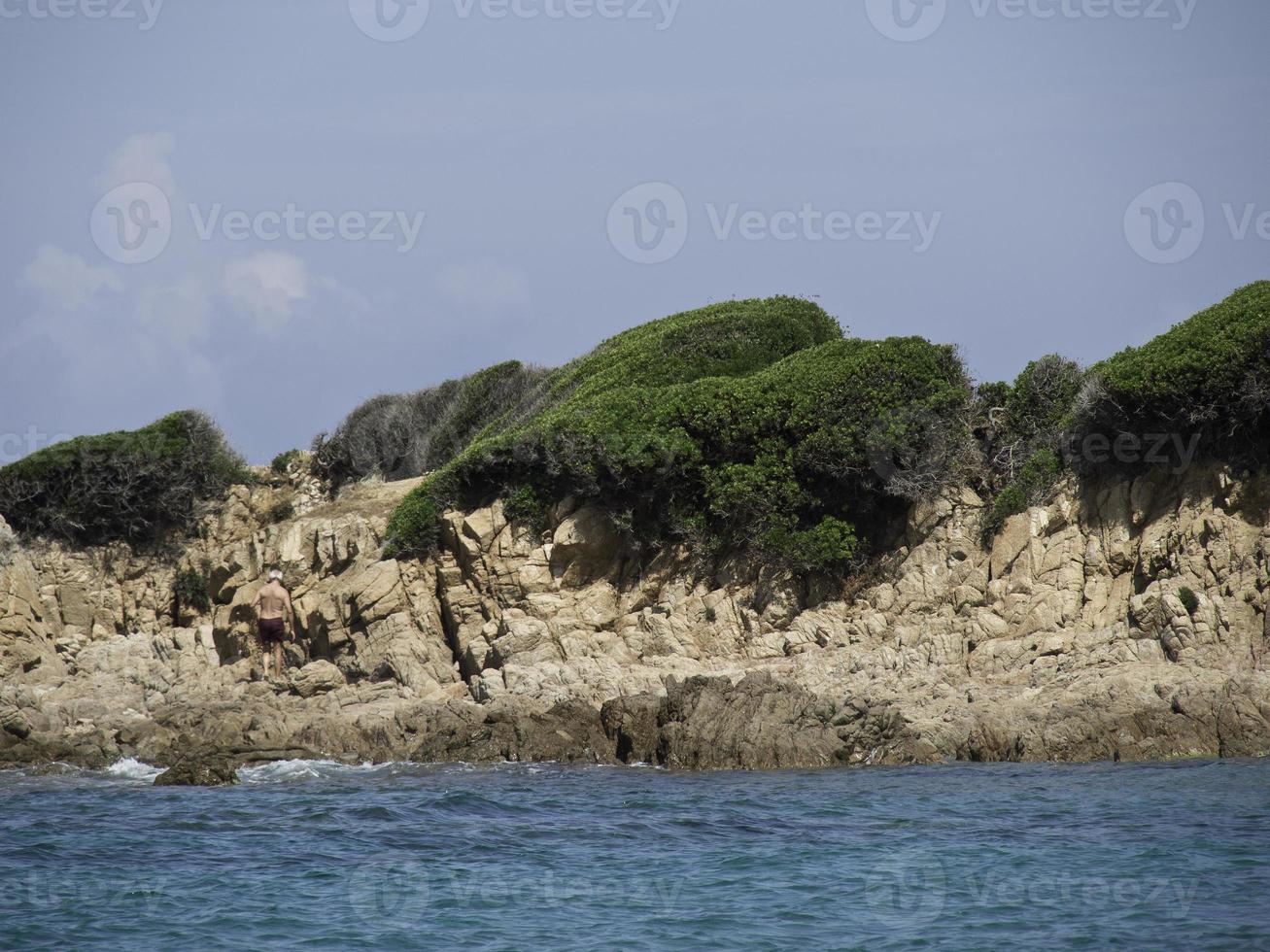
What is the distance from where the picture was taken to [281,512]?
98.0 ft

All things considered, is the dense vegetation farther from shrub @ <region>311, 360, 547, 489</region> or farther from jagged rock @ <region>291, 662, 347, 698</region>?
shrub @ <region>311, 360, 547, 489</region>

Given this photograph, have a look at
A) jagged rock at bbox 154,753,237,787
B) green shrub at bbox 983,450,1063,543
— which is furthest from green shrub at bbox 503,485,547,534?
green shrub at bbox 983,450,1063,543

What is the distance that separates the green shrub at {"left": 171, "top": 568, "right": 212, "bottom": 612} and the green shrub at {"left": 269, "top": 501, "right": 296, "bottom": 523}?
2176mm

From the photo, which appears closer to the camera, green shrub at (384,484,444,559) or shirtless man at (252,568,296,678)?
shirtless man at (252,568,296,678)

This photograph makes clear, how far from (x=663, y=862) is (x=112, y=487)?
19.1 meters

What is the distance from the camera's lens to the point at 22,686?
24.4 meters

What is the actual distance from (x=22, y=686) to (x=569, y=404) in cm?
1137

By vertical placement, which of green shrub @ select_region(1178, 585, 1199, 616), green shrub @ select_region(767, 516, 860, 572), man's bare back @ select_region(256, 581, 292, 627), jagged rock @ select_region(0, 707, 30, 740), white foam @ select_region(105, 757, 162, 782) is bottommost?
white foam @ select_region(105, 757, 162, 782)

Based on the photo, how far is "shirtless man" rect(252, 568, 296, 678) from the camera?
959 inches

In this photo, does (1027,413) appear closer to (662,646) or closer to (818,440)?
(818,440)

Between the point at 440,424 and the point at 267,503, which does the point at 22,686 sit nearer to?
the point at 267,503

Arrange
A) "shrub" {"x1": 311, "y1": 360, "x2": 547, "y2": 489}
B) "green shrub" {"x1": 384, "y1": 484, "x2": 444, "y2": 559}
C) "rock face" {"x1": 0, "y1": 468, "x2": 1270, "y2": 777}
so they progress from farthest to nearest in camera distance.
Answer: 1. "shrub" {"x1": 311, "y1": 360, "x2": 547, "y2": 489}
2. "green shrub" {"x1": 384, "y1": 484, "x2": 444, "y2": 559}
3. "rock face" {"x1": 0, "y1": 468, "x2": 1270, "y2": 777}

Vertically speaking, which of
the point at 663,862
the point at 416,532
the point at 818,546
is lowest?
the point at 663,862

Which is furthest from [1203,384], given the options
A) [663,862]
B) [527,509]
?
[663,862]
